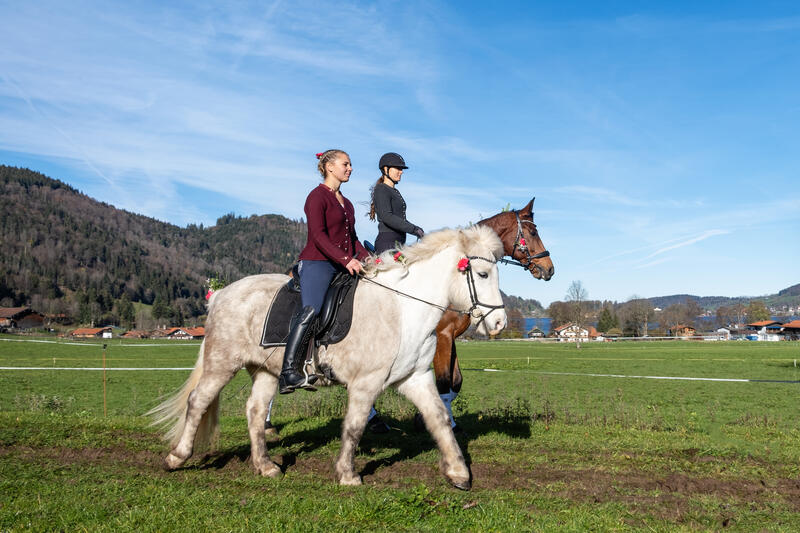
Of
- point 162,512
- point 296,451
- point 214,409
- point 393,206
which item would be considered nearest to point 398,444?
point 296,451

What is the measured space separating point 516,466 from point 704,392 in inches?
886

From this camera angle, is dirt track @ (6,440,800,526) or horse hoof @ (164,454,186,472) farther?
horse hoof @ (164,454,186,472)

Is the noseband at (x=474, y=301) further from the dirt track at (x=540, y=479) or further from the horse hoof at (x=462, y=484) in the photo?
the dirt track at (x=540, y=479)

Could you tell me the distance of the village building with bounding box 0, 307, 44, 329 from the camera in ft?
468

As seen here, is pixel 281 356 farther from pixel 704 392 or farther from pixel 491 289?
pixel 704 392

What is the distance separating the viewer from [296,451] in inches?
309

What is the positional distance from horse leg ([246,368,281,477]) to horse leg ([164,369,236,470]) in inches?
18.6

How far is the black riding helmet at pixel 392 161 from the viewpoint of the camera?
7.91 meters

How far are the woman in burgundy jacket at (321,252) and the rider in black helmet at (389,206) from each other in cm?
104

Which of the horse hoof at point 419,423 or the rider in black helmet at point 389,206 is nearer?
the rider in black helmet at point 389,206

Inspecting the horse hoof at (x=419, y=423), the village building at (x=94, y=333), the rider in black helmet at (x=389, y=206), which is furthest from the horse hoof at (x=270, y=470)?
the village building at (x=94, y=333)

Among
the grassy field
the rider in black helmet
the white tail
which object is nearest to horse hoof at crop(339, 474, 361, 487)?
the grassy field

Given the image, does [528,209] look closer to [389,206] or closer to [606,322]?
[389,206]

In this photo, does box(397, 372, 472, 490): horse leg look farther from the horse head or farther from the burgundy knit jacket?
the horse head
